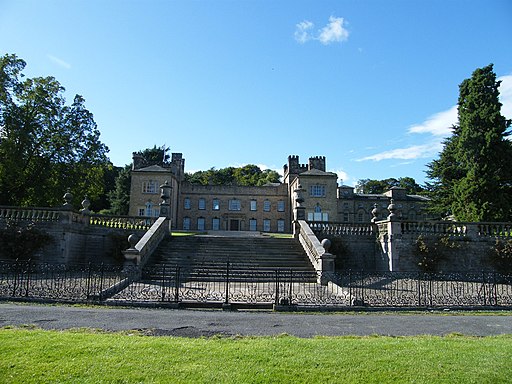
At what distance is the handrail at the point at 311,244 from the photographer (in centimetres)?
1670

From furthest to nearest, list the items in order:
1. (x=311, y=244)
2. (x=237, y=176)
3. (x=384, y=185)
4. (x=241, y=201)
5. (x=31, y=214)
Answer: (x=384, y=185), (x=237, y=176), (x=241, y=201), (x=31, y=214), (x=311, y=244)

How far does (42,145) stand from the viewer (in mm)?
26375

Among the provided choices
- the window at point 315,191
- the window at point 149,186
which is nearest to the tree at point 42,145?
the window at point 149,186

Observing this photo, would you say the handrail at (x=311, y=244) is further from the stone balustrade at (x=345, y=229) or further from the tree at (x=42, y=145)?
the tree at (x=42, y=145)

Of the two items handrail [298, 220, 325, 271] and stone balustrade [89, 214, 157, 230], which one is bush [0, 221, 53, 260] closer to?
stone balustrade [89, 214, 157, 230]

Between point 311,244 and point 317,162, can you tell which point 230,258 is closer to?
point 311,244

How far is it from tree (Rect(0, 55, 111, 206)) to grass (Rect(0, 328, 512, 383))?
70.8 feet

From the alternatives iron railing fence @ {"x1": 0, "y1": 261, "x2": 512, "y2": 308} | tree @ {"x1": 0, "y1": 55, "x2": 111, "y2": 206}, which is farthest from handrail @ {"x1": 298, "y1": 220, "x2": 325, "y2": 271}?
tree @ {"x1": 0, "y1": 55, "x2": 111, "y2": 206}

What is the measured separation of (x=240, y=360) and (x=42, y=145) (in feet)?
86.4

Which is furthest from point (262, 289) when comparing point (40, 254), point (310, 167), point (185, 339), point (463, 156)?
point (310, 167)

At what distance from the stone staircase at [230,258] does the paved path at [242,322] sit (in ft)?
17.6

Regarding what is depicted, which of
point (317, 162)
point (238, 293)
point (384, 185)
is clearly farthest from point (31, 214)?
point (384, 185)

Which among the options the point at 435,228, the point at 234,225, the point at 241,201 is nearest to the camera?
the point at 435,228

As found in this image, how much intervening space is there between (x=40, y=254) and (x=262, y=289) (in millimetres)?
11933
